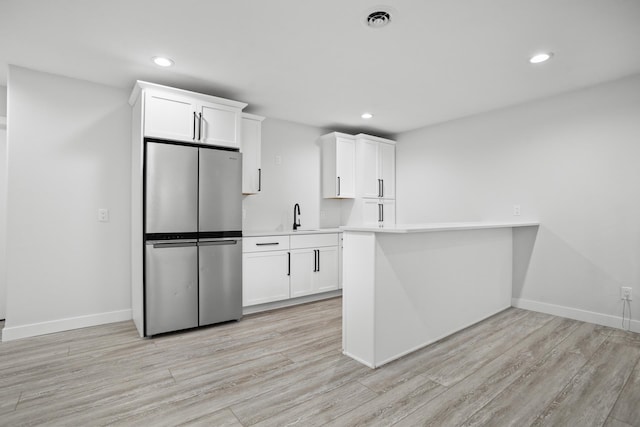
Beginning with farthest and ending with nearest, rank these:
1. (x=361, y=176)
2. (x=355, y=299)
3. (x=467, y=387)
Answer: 1. (x=361, y=176)
2. (x=355, y=299)
3. (x=467, y=387)

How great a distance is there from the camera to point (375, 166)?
195 inches

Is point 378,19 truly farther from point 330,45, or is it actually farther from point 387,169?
point 387,169

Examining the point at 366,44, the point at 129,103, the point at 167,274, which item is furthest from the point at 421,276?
the point at 129,103

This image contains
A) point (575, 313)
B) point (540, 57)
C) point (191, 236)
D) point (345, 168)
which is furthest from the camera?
point (345, 168)

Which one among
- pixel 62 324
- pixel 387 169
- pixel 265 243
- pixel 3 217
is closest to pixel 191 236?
pixel 265 243

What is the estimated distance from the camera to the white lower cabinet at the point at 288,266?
11.7ft

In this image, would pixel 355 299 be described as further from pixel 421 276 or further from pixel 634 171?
pixel 634 171

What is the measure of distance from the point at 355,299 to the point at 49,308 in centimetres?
283

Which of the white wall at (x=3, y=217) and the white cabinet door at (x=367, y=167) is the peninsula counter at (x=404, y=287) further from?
the white wall at (x=3, y=217)

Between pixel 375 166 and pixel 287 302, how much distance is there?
241cm

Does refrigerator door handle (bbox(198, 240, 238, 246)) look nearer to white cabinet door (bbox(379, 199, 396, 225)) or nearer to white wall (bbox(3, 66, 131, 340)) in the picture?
white wall (bbox(3, 66, 131, 340))

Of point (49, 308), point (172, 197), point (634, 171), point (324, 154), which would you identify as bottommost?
point (49, 308)

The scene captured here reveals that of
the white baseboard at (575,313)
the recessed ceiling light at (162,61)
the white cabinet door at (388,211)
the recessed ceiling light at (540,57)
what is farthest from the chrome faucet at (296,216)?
the recessed ceiling light at (540,57)

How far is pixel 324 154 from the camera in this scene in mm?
4867
